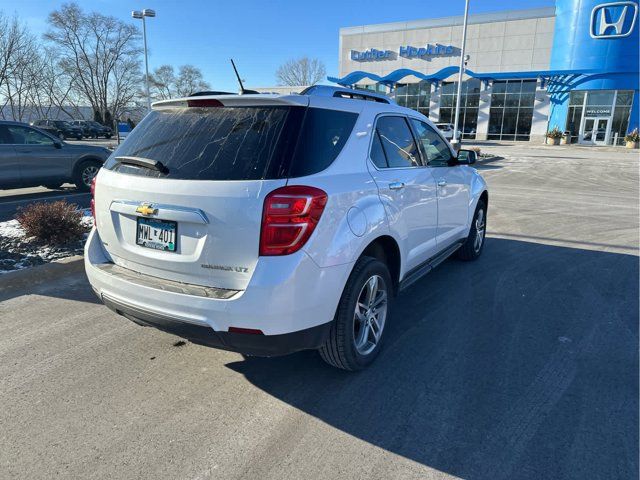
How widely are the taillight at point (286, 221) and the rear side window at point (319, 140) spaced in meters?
0.16

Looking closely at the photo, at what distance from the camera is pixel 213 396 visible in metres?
2.96

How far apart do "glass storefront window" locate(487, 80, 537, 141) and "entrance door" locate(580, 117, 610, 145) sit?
15.5ft

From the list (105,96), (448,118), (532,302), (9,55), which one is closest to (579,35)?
(448,118)

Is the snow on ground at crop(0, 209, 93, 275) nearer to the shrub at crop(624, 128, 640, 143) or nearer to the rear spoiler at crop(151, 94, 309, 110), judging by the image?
the rear spoiler at crop(151, 94, 309, 110)

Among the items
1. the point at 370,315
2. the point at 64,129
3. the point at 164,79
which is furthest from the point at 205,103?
the point at 164,79

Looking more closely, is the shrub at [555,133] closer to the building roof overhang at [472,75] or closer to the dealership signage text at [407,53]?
the building roof overhang at [472,75]

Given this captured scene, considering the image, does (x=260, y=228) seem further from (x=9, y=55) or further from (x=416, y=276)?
(x=9, y=55)

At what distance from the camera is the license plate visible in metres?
2.73

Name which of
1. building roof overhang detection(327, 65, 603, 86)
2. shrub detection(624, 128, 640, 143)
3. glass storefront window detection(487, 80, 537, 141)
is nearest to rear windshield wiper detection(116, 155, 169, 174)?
shrub detection(624, 128, 640, 143)

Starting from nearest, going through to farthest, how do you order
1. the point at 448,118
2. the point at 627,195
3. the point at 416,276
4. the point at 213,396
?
the point at 213,396
the point at 416,276
the point at 627,195
the point at 448,118

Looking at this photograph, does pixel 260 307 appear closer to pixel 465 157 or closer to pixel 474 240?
pixel 465 157

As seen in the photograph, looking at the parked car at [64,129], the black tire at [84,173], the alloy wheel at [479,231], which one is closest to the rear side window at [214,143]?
the alloy wheel at [479,231]

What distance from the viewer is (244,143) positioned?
2.70m

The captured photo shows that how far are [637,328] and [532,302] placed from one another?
90 centimetres
